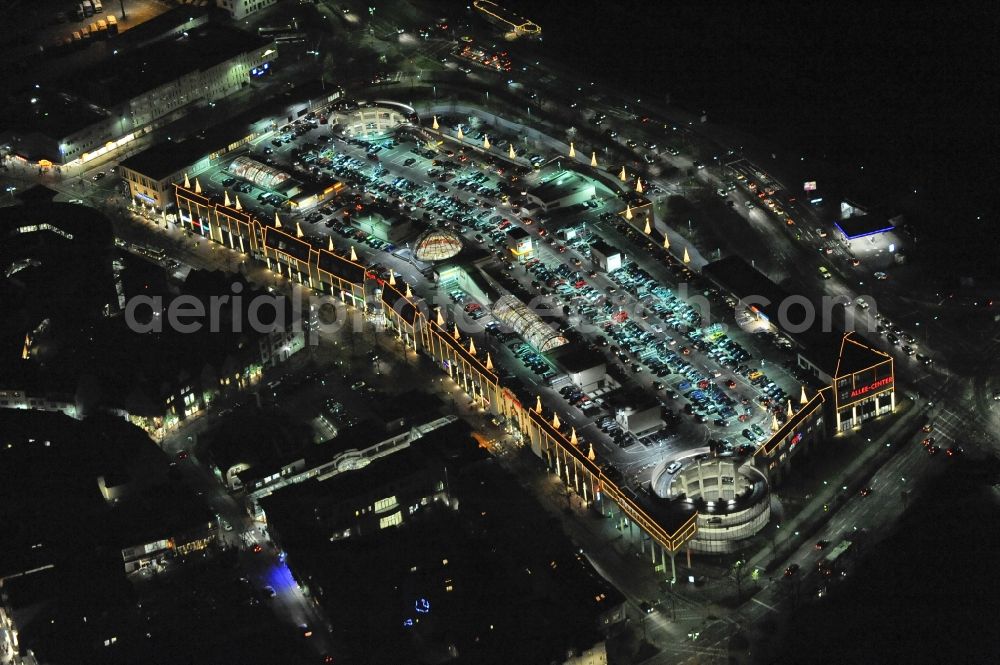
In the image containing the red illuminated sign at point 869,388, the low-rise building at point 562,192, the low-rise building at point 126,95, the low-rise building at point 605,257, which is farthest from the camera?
the low-rise building at point 126,95

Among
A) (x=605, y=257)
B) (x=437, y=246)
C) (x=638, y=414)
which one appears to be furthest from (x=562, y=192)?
(x=638, y=414)

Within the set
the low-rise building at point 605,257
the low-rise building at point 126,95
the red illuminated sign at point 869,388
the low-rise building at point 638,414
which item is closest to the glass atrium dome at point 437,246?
the low-rise building at point 605,257

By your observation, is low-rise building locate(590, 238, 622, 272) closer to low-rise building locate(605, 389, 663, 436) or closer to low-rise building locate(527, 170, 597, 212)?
low-rise building locate(527, 170, 597, 212)

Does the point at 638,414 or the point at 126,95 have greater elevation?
the point at 638,414

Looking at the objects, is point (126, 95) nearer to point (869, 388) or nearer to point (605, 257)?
point (605, 257)

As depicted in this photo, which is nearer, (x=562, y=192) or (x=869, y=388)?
(x=869, y=388)

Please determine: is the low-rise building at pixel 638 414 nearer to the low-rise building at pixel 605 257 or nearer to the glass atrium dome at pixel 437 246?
the low-rise building at pixel 605 257

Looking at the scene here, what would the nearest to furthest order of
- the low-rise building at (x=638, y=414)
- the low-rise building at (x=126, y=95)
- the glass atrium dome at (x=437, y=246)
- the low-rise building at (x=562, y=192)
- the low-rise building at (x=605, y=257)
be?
the low-rise building at (x=638, y=414)
the low-rise building at (x=605, y=257)
the glass atrium dome at (x=437, y=246)
the low-rise building at (x=562, y=192)
the low-rise building at (x=126, y=95)

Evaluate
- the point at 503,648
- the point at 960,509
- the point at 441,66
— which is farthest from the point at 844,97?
the point at 503,648
